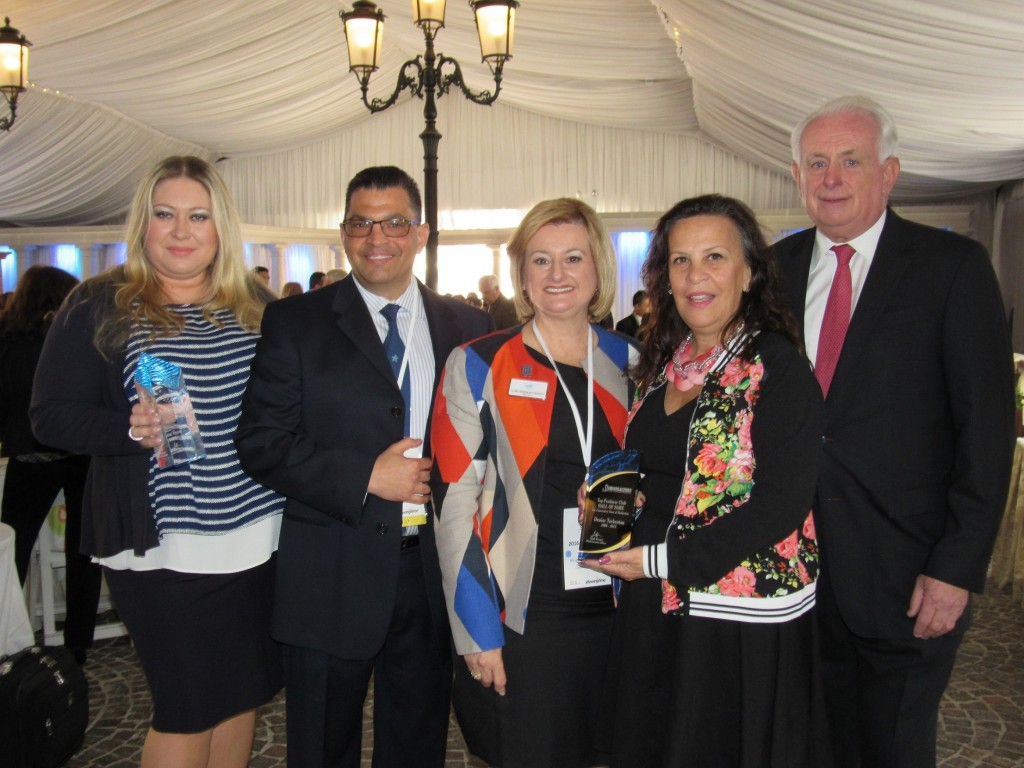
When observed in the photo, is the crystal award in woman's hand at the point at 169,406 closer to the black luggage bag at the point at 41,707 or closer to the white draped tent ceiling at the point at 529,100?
the black luggage bag at the point at 41,707

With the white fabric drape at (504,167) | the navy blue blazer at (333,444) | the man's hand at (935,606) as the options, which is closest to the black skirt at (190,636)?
the navy blue blazer at (333,444)

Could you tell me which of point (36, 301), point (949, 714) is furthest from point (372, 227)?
point (949, 714)

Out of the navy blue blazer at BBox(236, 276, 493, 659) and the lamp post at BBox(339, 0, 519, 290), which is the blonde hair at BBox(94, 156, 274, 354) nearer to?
the navy blue blazer at BBox(236, 276, 493, 659)

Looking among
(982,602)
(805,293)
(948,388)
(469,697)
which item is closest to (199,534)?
(469,697)

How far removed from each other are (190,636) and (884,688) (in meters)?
1.64

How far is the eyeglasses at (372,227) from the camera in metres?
2.35

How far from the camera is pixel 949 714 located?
377cm

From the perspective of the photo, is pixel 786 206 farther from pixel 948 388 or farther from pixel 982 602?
pixel 948 388

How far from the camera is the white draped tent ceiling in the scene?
6027 millimetres

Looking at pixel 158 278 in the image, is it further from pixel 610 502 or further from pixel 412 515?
pixel 610 502

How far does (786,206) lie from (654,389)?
47.5 ft

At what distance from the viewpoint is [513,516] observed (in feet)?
6.75

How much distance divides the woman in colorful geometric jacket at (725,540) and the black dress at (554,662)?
97 mm

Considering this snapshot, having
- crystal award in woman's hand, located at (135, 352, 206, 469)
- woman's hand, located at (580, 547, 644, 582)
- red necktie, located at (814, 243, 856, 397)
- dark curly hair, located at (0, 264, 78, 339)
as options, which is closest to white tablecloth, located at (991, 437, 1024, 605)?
red necktie, located at (814, 243, 856, 397)
